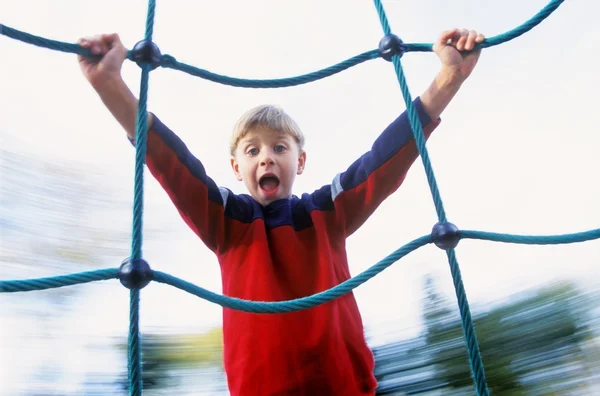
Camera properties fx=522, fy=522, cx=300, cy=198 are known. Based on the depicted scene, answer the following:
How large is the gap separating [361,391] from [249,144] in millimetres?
421

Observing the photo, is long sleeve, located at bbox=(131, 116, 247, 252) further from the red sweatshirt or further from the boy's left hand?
the boy's left hand

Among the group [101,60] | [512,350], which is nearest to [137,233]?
[101,60]

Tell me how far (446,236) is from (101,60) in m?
0.47

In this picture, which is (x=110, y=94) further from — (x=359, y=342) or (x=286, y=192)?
(x=359, y=342)

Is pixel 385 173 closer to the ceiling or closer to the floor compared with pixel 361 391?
closer to the ceiling

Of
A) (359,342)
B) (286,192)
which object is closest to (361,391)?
(359,342)

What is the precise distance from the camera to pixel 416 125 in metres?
0.69

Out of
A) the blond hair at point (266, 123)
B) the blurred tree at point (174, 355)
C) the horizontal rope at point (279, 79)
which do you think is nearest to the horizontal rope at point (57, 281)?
the horizontal rope at point (279, 79)

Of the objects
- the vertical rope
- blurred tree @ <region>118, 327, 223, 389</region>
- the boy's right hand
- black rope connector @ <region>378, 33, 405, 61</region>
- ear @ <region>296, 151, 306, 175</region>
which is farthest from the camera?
blurred tree @ <region>118, 327, 223, 389</region>

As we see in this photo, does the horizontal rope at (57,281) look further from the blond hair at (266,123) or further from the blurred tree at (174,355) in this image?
the blurred tree at (174,355)

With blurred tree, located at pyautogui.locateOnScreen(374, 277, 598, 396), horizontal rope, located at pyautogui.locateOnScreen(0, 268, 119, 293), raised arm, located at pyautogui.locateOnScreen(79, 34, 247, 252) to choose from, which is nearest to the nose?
raised arm, located at pyautogui.locateOnScreen(79, 34, 247, 252)

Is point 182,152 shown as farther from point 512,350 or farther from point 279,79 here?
point 512,350

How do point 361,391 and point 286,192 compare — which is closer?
point 361,391

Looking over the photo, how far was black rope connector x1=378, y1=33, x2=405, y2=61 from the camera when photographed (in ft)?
2.60
